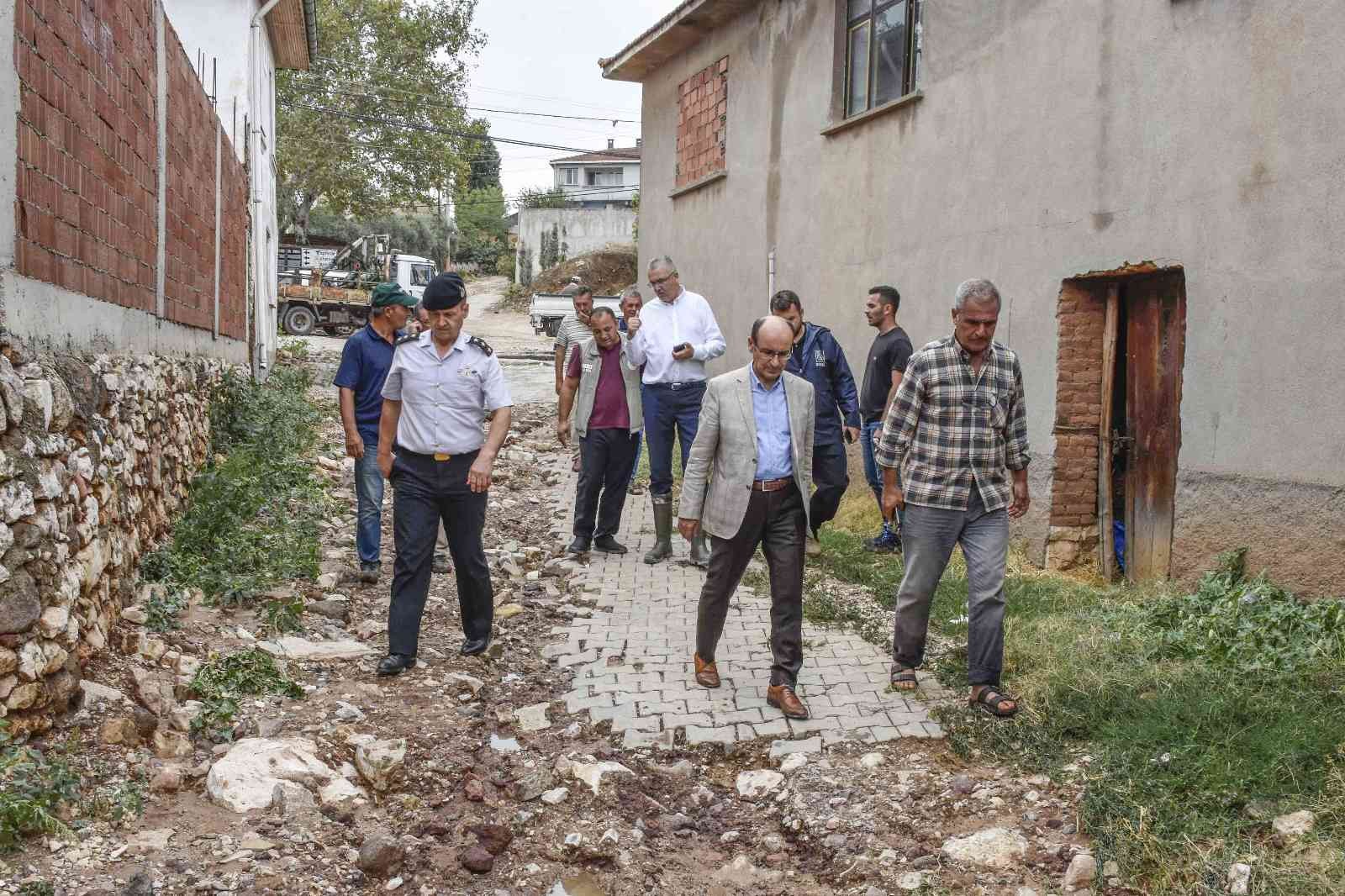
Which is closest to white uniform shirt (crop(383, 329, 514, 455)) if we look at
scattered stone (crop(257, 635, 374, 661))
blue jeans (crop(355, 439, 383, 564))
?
scattered stone (crop(257, 635, 374, 661))

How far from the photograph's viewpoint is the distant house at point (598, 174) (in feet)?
222

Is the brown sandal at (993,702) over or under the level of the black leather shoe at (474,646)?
over

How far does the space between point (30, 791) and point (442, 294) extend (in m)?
2.85

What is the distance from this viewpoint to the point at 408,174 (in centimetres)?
3706

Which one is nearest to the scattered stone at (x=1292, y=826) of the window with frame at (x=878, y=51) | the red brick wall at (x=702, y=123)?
the window with frame at (x=878, y=51)

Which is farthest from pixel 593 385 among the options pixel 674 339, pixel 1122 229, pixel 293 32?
pixel 293 32

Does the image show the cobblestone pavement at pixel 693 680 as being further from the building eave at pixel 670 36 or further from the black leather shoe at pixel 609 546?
the building eave at pixel 670 36

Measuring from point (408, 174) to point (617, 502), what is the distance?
31.2 meters

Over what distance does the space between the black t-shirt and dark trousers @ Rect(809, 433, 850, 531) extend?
807 mm

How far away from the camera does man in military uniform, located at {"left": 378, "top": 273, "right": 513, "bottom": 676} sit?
551 cm

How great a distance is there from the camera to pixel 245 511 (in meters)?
7.48

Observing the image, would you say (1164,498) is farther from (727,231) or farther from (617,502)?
(727,231)

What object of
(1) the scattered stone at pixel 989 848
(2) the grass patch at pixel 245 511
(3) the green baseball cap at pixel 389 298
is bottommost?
(1) the scattered stone at pixel 989 848

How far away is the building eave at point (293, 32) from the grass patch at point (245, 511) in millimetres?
9905
